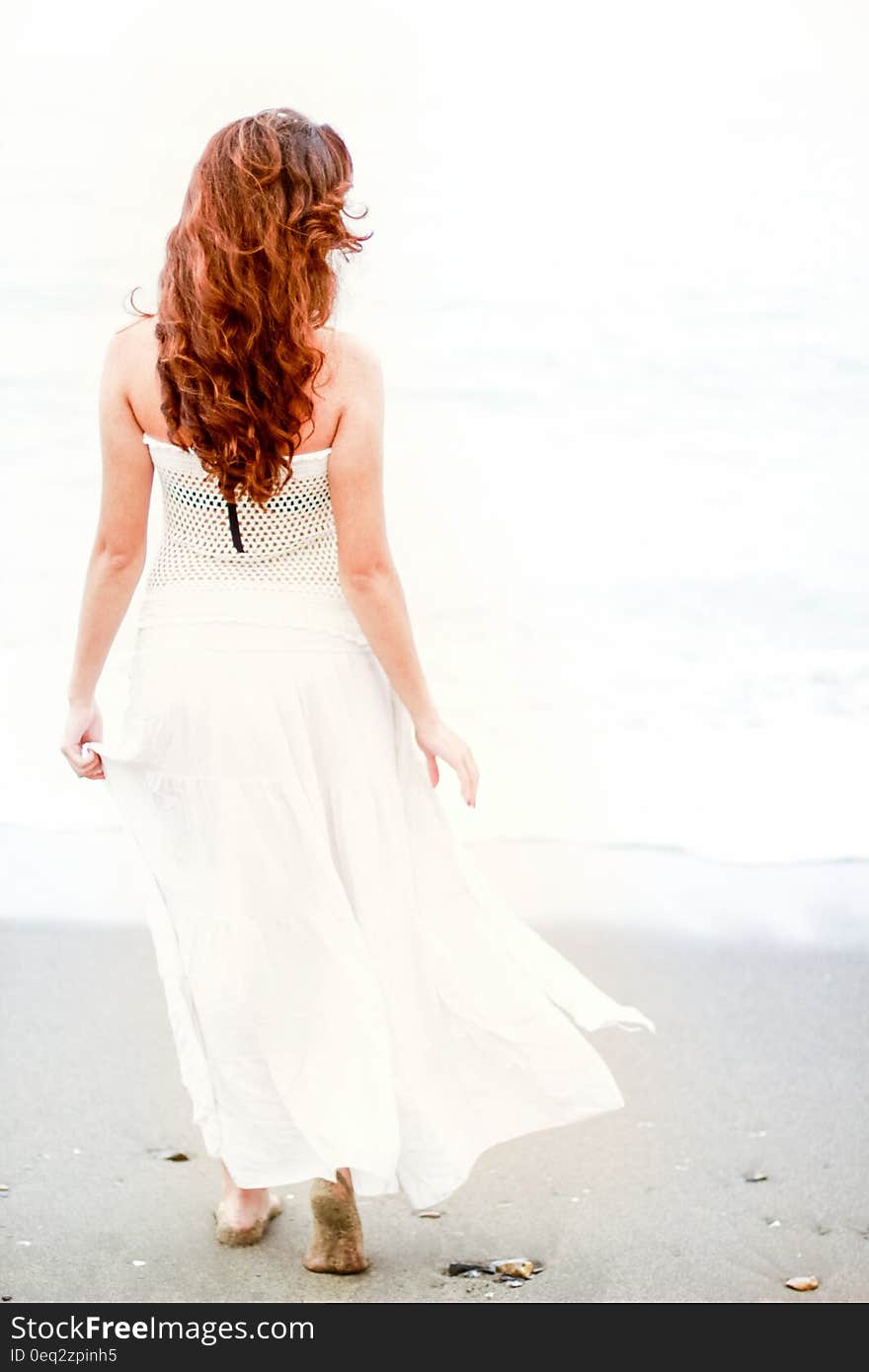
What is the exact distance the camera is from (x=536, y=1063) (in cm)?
222

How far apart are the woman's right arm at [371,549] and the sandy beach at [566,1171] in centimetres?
76

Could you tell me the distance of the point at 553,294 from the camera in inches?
300

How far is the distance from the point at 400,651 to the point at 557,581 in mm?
4628

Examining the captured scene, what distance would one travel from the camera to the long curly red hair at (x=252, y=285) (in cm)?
186

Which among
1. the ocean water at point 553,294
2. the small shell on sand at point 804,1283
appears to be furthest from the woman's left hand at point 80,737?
the ocean water at point 553,294

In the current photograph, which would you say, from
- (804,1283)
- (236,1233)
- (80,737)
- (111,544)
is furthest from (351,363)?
(804,1283)

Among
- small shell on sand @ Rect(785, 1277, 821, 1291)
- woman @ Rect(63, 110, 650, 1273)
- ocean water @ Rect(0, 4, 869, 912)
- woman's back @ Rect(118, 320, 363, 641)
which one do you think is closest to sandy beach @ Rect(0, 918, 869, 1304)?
small shell on sand @ Rect(785, 1277, 821, 1291)

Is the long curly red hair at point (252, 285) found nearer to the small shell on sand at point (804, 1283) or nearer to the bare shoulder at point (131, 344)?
the bare shoulder at point (131, 344)

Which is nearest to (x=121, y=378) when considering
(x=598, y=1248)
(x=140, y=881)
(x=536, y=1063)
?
(x=140, y=881)

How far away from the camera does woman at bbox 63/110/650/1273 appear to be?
1999mm

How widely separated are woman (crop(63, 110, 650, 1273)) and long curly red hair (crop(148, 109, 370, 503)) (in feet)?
0.08

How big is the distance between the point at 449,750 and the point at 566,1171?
873 millimetres

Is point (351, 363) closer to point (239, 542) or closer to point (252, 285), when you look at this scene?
point (252, 285)

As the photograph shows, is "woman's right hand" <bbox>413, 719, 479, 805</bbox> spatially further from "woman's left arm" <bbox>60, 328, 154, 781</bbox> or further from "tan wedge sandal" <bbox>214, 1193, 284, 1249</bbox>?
"tan wedge sandal" <bbox>214, 1193, 284, 1249</bbox>
